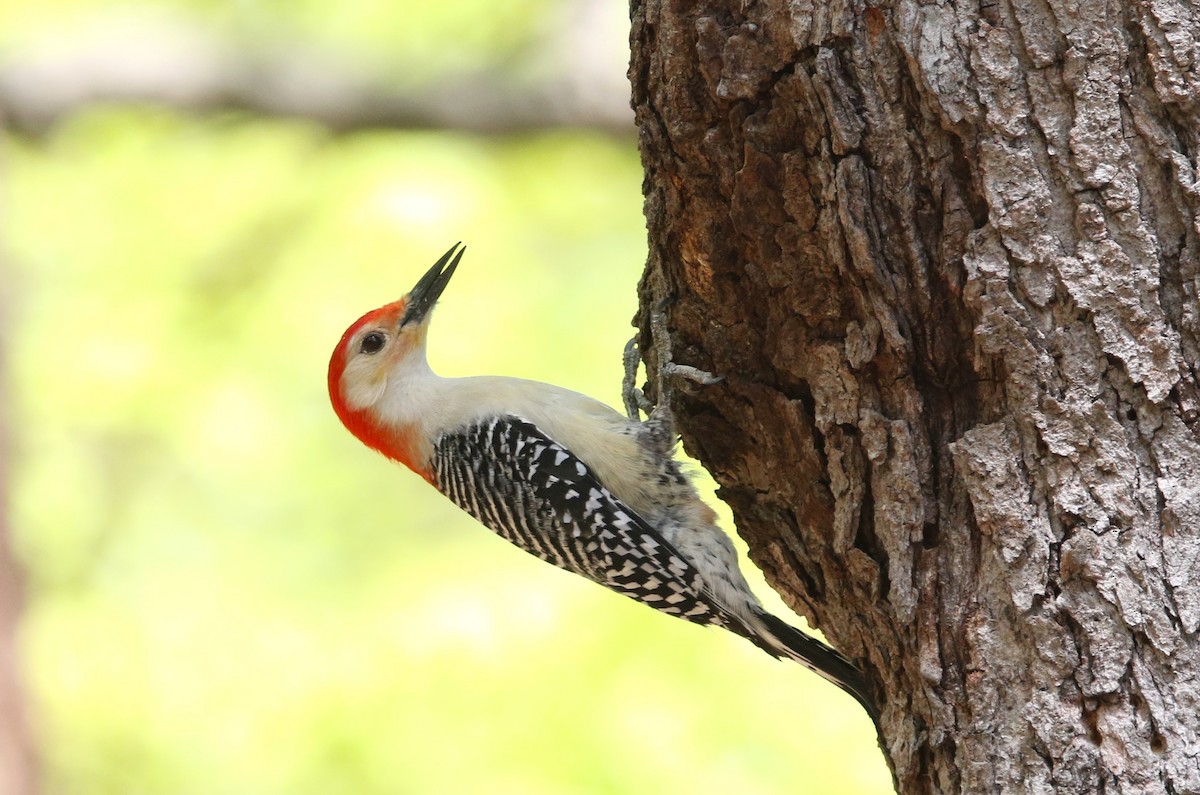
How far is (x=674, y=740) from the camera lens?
270 inches

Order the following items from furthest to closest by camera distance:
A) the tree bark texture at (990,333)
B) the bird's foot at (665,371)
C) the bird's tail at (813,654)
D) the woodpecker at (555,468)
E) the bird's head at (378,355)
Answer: the bird's head at (378,355) → the woodpecker at (555,468) → the bird's foot at (665,371) → the bird's tail at (813,654) → the tree bark texture at (990,333)

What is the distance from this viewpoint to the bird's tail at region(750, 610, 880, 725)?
137 inches

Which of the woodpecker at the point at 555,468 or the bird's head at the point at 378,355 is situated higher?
the bird's head at the point at 378,355

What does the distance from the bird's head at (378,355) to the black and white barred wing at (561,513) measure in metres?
0.41

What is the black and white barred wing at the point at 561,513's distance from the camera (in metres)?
4.27

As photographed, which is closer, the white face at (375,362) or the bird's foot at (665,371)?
the bird's foot at (665,371)

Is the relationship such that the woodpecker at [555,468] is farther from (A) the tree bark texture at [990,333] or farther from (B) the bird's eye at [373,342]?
(A) the tree bark texture at [990,333]

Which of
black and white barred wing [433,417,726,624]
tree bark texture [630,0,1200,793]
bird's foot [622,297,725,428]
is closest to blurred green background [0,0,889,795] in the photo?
black and white barred wing [433,417,726,624]

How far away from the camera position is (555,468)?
14.8ft

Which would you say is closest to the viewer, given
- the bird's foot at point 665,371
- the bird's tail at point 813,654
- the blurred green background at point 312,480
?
the bird's tail at point 813,654

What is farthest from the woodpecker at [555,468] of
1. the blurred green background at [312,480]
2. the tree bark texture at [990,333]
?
the blurred green background at [312,480]

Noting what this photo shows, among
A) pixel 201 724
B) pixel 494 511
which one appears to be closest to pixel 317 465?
pixel 201 724

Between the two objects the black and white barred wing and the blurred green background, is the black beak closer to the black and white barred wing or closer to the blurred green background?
the black and white barred wing

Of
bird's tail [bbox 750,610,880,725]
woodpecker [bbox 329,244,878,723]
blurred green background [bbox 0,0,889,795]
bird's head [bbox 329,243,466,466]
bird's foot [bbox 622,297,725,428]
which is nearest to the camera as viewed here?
bird's tail [bbox 750,610,880,725]
